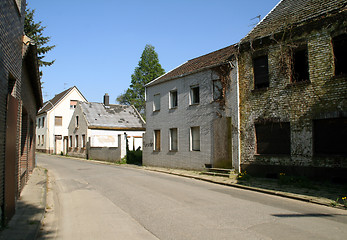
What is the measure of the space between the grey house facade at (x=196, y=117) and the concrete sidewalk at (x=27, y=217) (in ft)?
31.4

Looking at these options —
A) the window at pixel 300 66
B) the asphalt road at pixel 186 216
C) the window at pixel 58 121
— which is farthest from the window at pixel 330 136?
the window at pixel 58 121

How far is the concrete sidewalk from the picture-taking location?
5453mm

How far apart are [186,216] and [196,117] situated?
11.5 metres

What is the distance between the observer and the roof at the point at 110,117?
113 feet

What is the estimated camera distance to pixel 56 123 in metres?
45.6

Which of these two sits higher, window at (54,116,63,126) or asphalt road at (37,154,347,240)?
window at (54,116,63,126)

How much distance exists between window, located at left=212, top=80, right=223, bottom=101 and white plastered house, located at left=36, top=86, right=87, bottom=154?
32.0 metres

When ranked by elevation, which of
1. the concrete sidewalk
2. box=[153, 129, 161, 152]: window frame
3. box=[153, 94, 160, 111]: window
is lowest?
the concrete sidewalk

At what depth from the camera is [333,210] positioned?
805 centimetres

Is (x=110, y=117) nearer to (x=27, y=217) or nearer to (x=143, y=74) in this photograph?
(x=143, y=74)

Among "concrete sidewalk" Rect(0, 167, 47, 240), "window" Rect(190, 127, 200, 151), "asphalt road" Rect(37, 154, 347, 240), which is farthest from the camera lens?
"window" Rect(190, 127, 200, 151)

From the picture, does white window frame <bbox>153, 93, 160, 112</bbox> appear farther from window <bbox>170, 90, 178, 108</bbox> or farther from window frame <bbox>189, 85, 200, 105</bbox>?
window frame <bbox>189, 85, 200, 105</bbox>

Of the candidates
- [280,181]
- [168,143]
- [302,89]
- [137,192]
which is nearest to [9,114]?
[137,192]

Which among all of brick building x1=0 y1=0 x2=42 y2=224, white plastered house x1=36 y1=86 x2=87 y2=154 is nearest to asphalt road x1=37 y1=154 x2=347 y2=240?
brick building x1=0 y1=0 x2=42 y2=224
